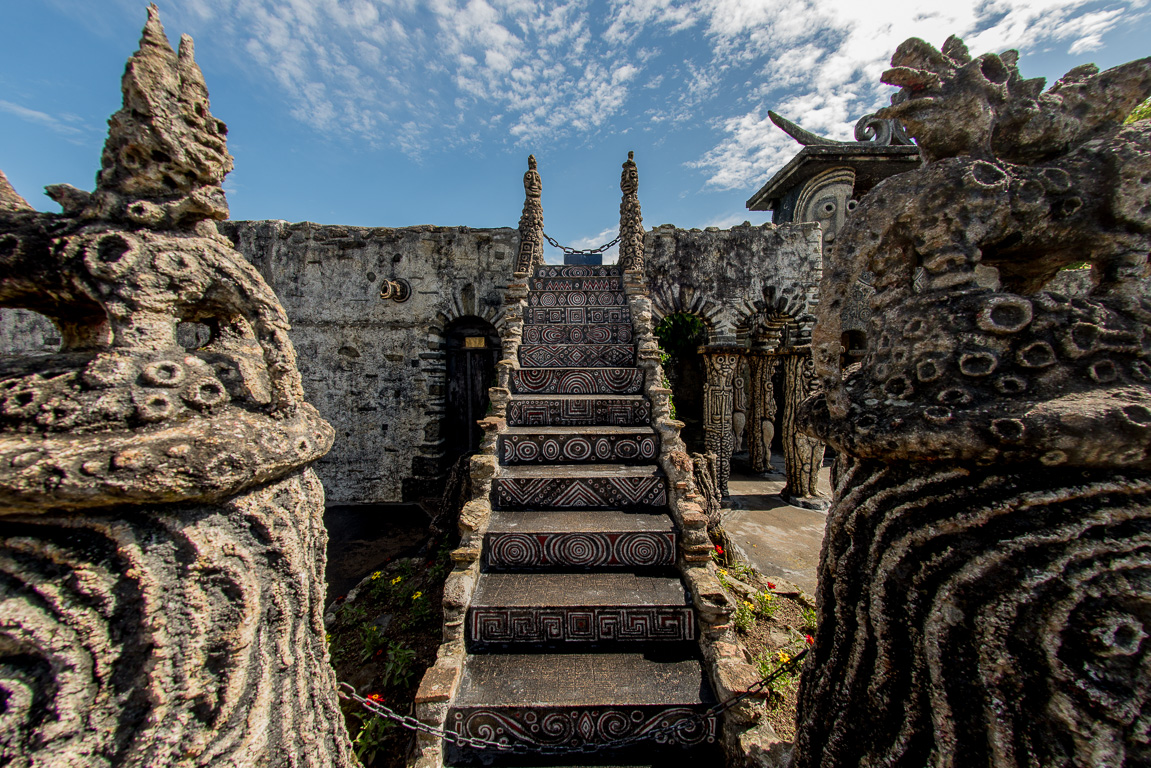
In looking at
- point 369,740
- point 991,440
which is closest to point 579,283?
point 369,740

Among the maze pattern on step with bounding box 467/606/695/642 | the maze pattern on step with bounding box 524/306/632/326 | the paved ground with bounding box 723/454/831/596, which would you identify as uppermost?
the maze pattern on step with bounding box 524/306/632/326

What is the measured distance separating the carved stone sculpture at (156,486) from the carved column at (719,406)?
708 centimetres

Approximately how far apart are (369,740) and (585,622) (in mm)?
1551

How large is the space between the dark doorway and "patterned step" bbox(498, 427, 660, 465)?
4091 millimetres

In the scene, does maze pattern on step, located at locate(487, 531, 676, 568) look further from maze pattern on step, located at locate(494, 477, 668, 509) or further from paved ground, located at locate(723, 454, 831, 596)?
paved ground, located at locate(723, 454, 831, 596)

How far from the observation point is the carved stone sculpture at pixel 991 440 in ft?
3.68

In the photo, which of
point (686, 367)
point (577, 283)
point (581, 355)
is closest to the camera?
point (581, 355)

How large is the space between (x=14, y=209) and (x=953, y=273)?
3.12 m

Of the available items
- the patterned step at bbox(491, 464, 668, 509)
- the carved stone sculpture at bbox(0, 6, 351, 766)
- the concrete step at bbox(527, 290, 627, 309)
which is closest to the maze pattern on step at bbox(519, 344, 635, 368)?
the concrete step at bbox(527, 290, 627, 309)

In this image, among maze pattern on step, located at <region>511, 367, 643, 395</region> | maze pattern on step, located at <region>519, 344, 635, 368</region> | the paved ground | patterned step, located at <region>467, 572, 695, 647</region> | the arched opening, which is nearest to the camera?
patterned step, located at <region>467, 572, 695, 647</region>

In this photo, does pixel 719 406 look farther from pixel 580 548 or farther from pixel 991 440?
pixel 991 440

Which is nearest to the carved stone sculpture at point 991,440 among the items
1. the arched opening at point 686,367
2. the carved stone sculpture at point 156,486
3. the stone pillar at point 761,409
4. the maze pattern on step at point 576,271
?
the carved stone sculpture at point 156,486

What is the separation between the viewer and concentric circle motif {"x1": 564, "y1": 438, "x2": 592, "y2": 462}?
3.89 metres

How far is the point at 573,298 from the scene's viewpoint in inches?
238
